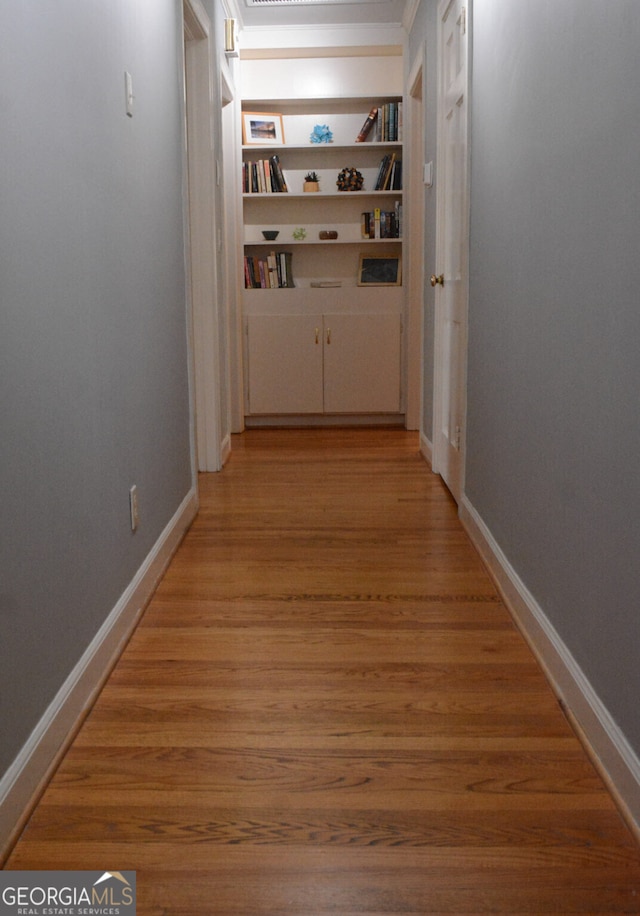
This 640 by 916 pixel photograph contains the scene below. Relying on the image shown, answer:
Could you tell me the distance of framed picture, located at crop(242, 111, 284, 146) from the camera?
6078mm

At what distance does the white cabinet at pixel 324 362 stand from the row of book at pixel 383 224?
561mm

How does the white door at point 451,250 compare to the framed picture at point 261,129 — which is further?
the framed picture at point 261,129

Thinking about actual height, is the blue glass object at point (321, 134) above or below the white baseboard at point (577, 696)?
above

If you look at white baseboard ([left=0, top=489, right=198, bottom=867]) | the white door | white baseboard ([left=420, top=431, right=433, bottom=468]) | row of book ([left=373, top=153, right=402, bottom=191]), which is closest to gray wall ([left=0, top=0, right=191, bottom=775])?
white baseboard ([left=0, top=489, right=198, bottom=867])

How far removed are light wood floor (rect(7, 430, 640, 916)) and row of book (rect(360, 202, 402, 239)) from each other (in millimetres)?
3569

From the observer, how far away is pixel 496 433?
2.94 metres

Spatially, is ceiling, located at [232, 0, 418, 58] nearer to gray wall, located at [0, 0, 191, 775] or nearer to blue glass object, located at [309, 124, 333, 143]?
blue glass object, located at [309, 124, 333, 143]

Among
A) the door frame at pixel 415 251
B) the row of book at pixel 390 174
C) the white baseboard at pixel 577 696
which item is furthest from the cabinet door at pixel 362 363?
the white baseboard at pixel 577 696

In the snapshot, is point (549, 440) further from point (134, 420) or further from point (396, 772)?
point (134, 420)

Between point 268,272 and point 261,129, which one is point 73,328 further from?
point 261,129

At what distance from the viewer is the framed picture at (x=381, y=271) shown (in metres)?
6.21

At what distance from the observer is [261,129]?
609cm

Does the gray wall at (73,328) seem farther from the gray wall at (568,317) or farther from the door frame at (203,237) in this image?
the door frame at (203,237)

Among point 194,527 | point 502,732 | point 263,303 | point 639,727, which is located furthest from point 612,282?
point 263,303
